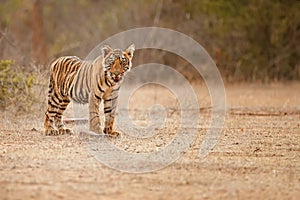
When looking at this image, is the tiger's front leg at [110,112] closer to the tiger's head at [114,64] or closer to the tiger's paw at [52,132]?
the tiger's head at [114,64]

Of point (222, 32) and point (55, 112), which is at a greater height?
point (222, 32)

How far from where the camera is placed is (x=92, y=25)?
27828 mm

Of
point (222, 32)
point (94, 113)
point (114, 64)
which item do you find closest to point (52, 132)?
point (94, 113)

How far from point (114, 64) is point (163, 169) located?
2687 millimetres

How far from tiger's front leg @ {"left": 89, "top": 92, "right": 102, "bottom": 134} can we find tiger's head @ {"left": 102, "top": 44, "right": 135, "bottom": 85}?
1.17 ft

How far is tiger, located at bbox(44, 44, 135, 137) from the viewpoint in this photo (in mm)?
11039

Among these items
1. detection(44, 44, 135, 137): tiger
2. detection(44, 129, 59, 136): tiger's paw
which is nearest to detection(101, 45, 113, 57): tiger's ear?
detection(44, 44, 135, 137): tiger

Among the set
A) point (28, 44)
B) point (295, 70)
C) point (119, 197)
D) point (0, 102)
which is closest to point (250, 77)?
point (295, 70)

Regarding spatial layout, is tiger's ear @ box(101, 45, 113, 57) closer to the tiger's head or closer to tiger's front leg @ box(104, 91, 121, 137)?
the tiger's head

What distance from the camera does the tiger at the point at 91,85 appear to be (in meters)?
11.0

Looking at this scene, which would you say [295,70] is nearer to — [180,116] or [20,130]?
[180,116]

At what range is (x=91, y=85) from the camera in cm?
1124

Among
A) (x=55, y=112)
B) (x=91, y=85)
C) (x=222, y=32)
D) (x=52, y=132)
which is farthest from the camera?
(x=222, y=32)

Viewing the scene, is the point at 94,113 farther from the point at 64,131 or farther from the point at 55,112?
the point at 55,112
